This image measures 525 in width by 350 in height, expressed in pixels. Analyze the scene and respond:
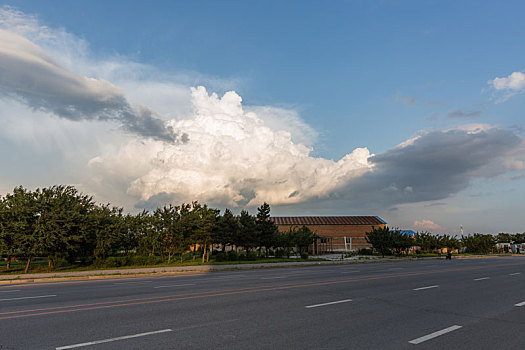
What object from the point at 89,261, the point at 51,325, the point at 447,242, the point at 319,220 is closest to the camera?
the point at 51,325

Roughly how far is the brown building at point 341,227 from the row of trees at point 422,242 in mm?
12457

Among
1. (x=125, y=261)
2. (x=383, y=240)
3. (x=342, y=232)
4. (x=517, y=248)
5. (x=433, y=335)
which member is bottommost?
(x=433, y=335)

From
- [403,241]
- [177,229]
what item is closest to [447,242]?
[403,241]

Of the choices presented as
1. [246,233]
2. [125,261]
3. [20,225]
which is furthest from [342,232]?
[20,225]

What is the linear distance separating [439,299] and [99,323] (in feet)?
33.3

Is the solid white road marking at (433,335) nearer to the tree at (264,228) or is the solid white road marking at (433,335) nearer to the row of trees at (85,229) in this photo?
the row of trees at (85,229)

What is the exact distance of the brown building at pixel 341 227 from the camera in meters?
90.8

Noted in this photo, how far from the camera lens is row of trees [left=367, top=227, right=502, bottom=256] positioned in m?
57.5

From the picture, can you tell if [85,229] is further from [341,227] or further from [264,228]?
[341,227]

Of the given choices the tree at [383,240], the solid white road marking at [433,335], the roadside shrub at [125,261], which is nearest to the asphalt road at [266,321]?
the solid white road marking at [433,335]

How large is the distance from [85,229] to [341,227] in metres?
71.9

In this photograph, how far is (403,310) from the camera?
10195mm

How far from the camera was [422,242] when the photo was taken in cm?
7344

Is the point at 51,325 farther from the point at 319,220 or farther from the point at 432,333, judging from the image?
the point at 319,220
